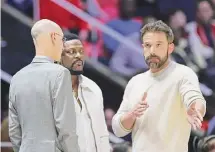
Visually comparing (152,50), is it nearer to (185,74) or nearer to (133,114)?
(185,74)

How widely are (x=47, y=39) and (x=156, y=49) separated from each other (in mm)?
629

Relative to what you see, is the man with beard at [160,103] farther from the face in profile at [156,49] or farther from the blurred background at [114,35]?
the blurred background at [114,35]

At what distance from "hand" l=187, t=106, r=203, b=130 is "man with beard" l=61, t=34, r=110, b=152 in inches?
26.8

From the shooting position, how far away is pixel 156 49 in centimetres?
311

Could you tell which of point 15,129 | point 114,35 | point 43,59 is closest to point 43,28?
point 43,59

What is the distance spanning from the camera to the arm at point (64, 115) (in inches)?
106

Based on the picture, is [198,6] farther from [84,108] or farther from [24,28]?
[84,108]

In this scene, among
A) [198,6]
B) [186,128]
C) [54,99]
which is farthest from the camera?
[198,6]

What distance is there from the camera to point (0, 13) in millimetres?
5008

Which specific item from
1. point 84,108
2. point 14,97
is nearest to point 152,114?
point 84,108

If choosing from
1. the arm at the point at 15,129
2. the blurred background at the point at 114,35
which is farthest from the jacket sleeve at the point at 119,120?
the blurred background at the point at 114,35

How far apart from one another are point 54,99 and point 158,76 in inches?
27.4

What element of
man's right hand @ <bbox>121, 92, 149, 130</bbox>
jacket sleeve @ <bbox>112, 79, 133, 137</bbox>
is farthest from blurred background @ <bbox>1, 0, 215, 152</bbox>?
man's right hand @ <bbox>121, 92, 149, 130</bbox>

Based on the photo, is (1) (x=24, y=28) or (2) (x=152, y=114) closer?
(2) (x=152, y=114)
